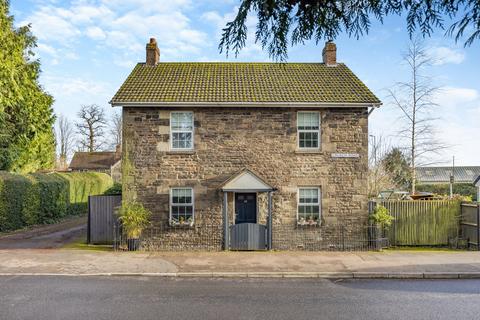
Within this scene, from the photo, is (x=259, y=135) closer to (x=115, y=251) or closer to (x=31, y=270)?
(x=115, y=251)

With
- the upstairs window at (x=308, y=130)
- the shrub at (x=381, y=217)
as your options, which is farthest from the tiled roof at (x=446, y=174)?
the upstairs window at (x=308, y=130)

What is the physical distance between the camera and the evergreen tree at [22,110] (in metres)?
25.2

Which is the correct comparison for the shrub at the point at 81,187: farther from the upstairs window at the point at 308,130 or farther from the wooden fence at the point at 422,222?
the wooden fence at the point at 422,222

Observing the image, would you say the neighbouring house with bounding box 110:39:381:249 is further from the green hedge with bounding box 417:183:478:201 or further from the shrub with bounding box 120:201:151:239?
the green hedge with bounding box 417:183:478:201

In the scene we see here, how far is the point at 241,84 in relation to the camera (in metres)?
19.2

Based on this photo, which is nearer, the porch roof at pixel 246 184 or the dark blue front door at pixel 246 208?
the porch roof at pixel 246 184

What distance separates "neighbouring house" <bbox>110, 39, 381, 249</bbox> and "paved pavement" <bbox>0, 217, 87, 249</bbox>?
5.09 m

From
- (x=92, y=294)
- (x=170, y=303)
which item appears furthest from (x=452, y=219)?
(x=92, y=294)

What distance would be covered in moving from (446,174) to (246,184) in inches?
2372

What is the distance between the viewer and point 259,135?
58.5 feet

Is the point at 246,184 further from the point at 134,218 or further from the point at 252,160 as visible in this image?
the point at 134,218

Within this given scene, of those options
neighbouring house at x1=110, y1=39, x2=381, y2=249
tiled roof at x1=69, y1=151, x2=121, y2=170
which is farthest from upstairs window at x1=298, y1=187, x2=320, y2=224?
tiled roof at x1=69, y1=151, x2=121, y2=170

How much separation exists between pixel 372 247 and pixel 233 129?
7.78m

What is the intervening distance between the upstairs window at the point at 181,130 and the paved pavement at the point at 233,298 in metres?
6.70
